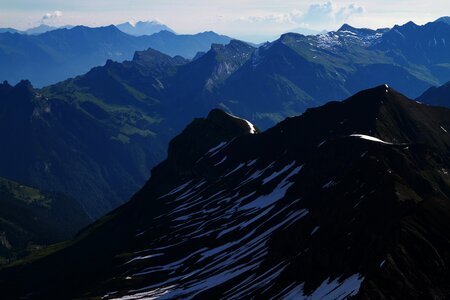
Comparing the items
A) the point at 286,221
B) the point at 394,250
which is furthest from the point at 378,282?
the point at 286,221

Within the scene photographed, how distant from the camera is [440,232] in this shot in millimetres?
110250

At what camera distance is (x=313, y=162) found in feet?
636

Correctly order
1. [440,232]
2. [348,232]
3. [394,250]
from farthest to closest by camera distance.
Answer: [348,232]
[440,232]
[394,250]

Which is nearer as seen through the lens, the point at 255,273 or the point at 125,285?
the point at 255,273

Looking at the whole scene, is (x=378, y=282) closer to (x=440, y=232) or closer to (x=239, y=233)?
(x=440, y=232)

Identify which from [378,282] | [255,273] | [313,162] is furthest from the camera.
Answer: [313,162]

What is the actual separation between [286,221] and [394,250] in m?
62.7

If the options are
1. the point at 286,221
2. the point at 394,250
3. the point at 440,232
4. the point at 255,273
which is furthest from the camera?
the point at 286,221

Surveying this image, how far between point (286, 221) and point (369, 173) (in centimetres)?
3284

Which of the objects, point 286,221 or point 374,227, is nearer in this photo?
point 374,227

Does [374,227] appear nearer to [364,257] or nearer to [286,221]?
[364,257]

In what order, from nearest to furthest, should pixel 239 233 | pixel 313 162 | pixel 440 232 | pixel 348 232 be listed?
pixel 440 232
pixel 348 232
pixel 239 233
pixel 313 162

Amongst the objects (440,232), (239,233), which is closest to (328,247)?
(440,232)

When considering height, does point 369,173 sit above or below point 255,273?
above
